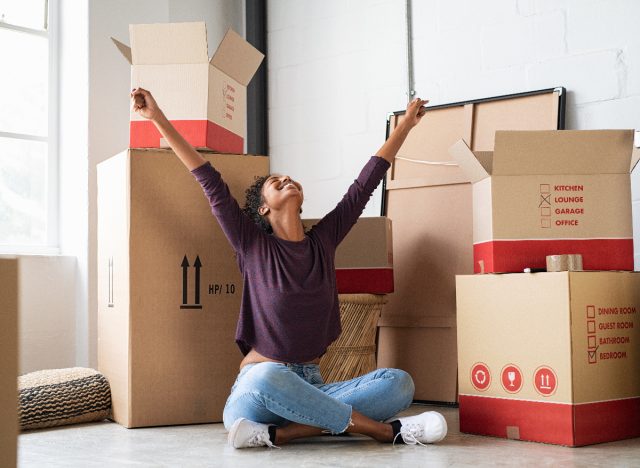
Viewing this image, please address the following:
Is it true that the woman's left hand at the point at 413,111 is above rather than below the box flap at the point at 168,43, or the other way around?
below

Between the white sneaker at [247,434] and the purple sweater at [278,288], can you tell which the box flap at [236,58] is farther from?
the white sneaker at [247,434]

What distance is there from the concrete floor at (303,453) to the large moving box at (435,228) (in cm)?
57

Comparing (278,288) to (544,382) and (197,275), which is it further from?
(544,382)

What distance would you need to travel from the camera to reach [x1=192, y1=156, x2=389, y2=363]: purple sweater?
2.32 m

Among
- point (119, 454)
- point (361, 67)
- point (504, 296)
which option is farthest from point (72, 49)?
point (504, 296)

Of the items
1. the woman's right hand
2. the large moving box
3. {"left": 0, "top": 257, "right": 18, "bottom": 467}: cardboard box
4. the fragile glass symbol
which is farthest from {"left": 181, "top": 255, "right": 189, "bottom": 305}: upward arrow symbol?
{"left": 0, "top": 257, "right": 18, "bottom": 467}: cardboard box

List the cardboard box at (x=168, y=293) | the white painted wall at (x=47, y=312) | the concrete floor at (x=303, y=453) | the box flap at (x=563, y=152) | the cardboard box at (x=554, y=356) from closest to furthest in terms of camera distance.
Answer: the concrete floor at (x=303, y=453)
the cardboard box at (x=554, y=356)
the box flap at (x=563, y=152)
the cardboard box at (x=168, y=293)
the white painted wall at (x=47, y=312)

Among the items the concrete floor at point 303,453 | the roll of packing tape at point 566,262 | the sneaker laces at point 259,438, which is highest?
the roll of packing tape at point 566,262

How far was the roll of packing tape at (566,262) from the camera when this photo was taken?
7.01 feet

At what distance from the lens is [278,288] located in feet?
7.63

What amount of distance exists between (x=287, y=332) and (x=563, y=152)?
90 centimetres

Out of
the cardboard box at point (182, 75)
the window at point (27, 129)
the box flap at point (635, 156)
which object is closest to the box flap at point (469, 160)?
the box flap at point (635, 156)

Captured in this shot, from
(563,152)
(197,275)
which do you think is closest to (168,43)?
(197,275)

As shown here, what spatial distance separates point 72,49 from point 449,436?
2146 mm
